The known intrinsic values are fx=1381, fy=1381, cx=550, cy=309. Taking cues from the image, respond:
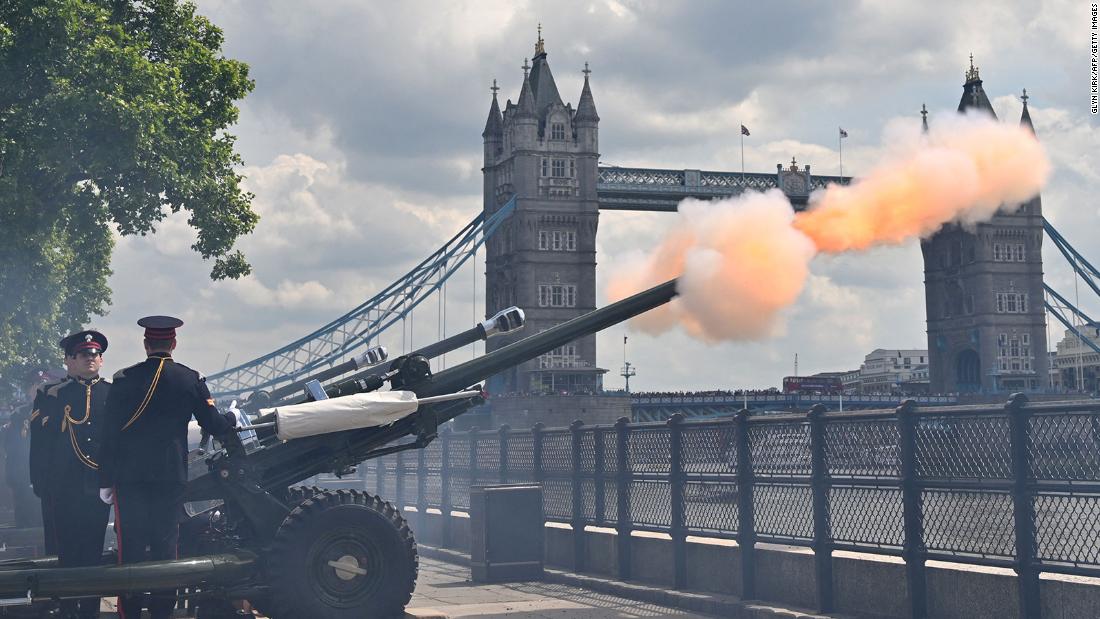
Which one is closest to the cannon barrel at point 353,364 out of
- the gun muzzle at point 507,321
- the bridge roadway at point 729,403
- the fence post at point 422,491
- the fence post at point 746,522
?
the gun muzzle at point 507,321

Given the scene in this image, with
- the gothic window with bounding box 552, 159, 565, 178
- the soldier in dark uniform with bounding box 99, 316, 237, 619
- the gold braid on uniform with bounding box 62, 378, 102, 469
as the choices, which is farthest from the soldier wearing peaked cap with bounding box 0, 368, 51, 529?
the gothic window with bounding box 552, 159, 565, 178

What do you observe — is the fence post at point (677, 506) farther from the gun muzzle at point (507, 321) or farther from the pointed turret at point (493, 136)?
the pointed turret at point (493, 136)

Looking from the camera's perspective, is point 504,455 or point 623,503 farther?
point 504,455

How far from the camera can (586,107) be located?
133 meters

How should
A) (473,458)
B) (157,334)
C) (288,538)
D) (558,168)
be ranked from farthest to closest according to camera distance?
(558,168) < (473,458) < (288,538) < (157,334)

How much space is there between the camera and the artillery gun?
9227mm

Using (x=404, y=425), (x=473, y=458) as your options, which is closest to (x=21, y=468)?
(x=473, y=458)

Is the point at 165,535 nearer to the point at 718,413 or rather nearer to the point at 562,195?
the point at 718,413

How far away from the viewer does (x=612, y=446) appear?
16.3m

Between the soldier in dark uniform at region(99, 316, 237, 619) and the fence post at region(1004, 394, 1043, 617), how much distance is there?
19.0 ft

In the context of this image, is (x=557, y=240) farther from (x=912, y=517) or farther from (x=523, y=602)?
(x=912, y=517)

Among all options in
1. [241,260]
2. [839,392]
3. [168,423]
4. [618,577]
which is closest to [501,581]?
[618,577]

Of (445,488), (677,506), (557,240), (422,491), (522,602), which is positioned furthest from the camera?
(557,240)

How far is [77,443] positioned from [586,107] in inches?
4897
